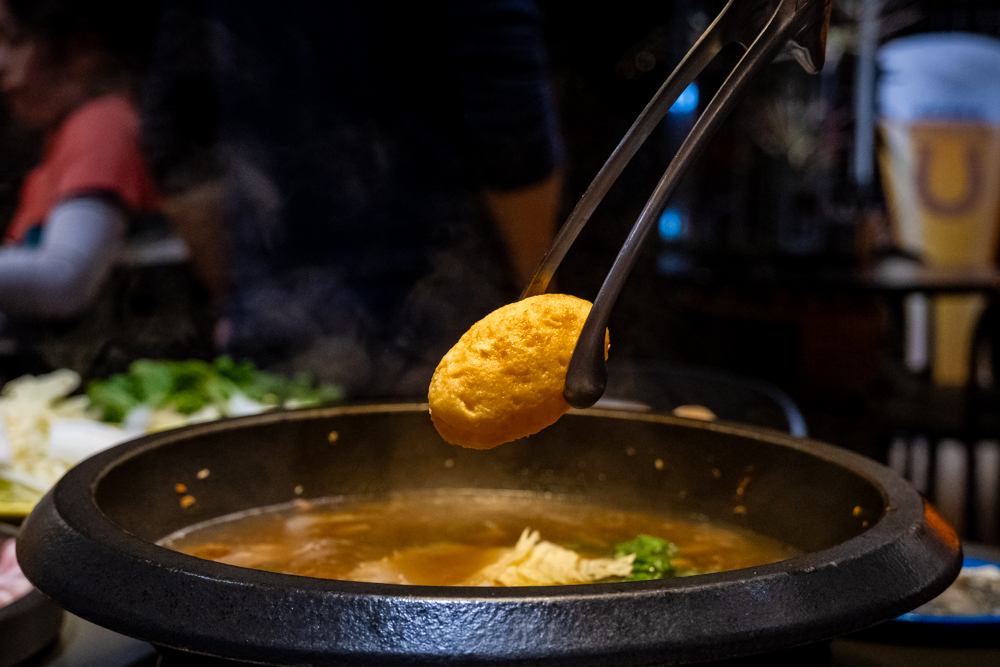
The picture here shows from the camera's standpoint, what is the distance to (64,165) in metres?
3.50

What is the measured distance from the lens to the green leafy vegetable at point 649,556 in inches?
44.8

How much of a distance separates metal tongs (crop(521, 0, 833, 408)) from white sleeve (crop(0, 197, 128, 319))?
10.5 feet

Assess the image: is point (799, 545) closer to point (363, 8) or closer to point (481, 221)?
point (481, 221)

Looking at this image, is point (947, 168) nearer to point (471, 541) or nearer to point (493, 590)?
point (471, 541)

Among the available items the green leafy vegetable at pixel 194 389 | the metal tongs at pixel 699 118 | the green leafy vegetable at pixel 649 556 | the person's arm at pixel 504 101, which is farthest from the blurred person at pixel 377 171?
the metal tongs at pixel 699 118

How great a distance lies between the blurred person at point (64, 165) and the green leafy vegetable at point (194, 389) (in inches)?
43.0

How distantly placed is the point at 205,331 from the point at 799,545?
3440mm

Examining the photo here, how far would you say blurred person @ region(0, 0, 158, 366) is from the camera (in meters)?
3.50

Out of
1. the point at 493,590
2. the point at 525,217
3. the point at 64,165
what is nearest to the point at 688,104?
the point at 525,217

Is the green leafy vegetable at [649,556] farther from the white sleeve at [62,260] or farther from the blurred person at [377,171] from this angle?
the white sleeve at [62,260]

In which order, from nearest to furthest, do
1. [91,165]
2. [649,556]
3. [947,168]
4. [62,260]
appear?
[649,556], [91,165], [62,260], [947,168]

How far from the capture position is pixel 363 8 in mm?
2695

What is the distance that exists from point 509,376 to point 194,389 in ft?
6.62

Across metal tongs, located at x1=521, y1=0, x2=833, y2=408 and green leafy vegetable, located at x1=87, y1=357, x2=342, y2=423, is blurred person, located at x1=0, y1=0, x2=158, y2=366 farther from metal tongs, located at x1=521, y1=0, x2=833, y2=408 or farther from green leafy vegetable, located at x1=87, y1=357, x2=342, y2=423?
metal tongs, located at x1=521, y1=0, x2=833, y2=408
